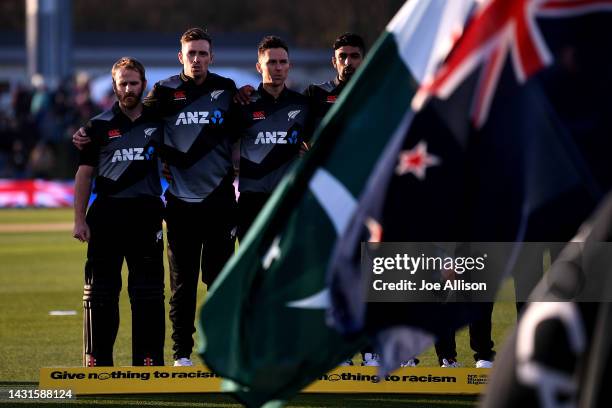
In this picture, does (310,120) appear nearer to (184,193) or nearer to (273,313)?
(184,193)

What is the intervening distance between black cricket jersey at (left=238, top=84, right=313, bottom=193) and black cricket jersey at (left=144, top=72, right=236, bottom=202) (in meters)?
0.17

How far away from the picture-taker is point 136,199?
900cm

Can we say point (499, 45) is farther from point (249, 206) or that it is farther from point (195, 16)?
point (195, 16)

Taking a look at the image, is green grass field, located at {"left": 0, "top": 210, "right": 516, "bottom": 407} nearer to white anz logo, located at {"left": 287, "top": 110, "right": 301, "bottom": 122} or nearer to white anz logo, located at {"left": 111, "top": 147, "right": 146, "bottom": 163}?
white anz logo, located at {"left": 111, "top": 147, "right": 146, "bottom": 163}

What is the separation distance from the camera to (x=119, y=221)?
353 inches

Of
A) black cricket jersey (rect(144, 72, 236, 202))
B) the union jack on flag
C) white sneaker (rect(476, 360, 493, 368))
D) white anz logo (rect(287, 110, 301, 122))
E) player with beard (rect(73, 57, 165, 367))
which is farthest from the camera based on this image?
white anz logo (rect(287, 110, 301, 122))

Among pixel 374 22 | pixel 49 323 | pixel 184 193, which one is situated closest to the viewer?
pixel 184 193

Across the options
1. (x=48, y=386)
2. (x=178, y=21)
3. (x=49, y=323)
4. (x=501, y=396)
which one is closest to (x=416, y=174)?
(x=501, y=396)

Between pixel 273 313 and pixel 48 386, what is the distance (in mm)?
5266

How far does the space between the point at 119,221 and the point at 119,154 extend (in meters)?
0.44

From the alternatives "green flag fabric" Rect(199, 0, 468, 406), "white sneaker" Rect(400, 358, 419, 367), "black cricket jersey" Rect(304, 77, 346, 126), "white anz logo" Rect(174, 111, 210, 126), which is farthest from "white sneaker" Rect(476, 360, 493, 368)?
"green flag fabric" Rect(199, 0, 468, 406)

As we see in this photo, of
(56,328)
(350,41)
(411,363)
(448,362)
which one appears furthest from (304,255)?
(56,328)

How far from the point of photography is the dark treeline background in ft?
306

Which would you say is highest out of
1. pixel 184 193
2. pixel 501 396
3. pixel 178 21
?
pixel 178 21
